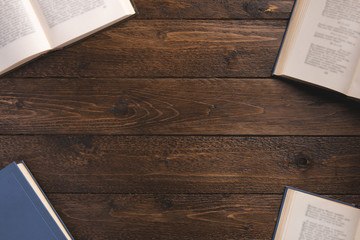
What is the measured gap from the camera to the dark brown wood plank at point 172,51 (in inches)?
31.8

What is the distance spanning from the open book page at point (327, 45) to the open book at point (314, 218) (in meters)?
0.30

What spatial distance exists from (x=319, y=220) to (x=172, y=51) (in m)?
0.60

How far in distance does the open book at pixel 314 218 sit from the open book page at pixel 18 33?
76 centimetres

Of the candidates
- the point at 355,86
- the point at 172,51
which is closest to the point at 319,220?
the point at 355,86

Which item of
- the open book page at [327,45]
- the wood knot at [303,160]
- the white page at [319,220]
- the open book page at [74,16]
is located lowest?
the white page at [319,220]

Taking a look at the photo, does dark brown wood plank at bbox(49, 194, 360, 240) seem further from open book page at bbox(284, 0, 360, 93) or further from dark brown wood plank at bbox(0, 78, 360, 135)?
open book page at bbox(284, 0, 360, 93)

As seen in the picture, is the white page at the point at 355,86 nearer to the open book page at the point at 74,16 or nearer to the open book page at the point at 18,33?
the open book page at the point at 74,16

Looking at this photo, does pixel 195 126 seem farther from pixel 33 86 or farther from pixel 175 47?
pixel 33 86

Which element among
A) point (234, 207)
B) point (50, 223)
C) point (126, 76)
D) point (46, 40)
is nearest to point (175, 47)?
point (126, 76)

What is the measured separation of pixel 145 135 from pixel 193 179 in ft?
0.58

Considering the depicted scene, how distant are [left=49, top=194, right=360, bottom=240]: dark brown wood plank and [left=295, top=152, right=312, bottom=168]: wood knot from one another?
0.11m

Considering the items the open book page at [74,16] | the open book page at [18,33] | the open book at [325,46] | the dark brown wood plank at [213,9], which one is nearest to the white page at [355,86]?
the open book at [325,46]

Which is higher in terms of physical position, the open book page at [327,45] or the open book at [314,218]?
the open book page at [327,45]

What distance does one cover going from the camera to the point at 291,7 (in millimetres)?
819
